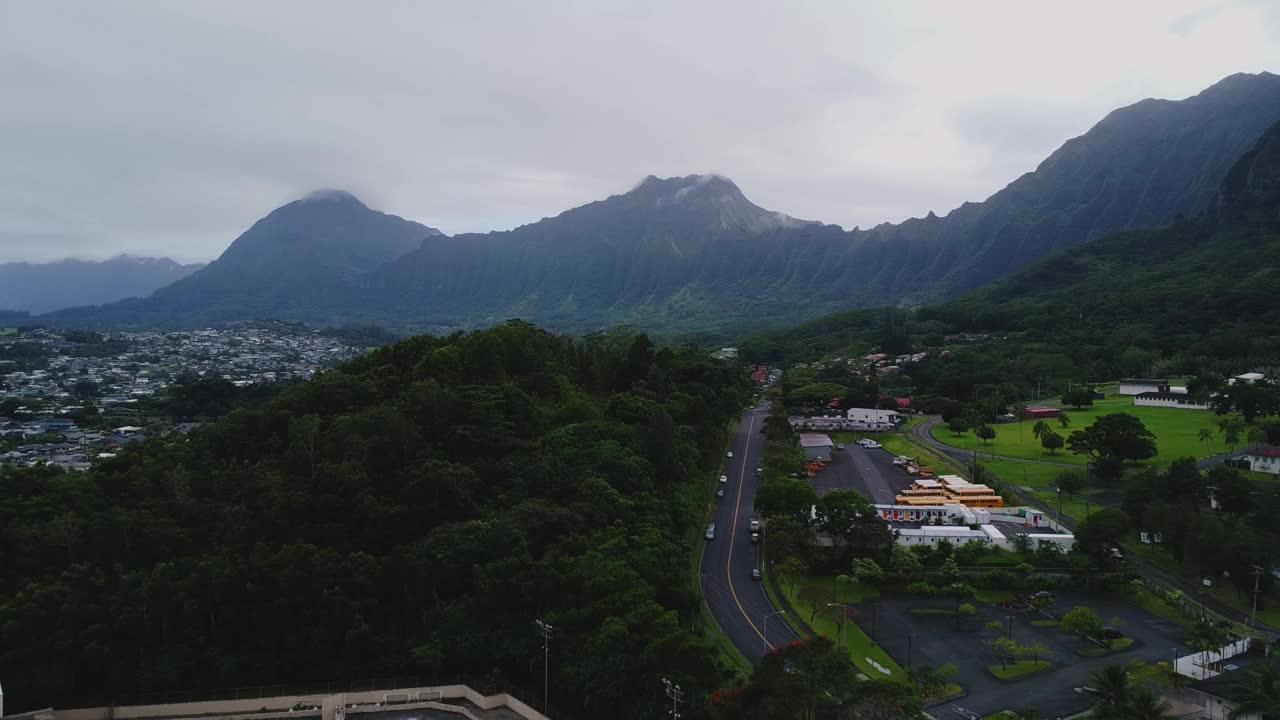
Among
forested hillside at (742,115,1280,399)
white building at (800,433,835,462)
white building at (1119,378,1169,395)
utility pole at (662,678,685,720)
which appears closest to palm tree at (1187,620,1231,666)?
utility pole at (662,678,685,720)

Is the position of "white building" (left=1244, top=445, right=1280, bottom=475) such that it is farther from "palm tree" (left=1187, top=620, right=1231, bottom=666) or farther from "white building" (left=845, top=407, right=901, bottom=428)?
Answer: "white building" (left=845, top=407, right=901, bottom=428)

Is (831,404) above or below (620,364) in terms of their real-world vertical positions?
below

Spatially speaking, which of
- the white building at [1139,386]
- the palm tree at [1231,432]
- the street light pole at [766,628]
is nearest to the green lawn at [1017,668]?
the street light pole at [766,628]

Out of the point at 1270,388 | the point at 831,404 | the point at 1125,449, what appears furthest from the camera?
the point at 831,404

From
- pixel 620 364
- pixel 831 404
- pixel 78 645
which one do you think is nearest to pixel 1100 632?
pixel 78 645

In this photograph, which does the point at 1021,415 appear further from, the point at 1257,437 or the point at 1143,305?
the point at 1143,305

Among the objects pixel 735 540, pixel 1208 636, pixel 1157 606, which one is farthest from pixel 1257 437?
pixel 735 540

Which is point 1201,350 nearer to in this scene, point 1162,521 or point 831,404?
point 831,404
